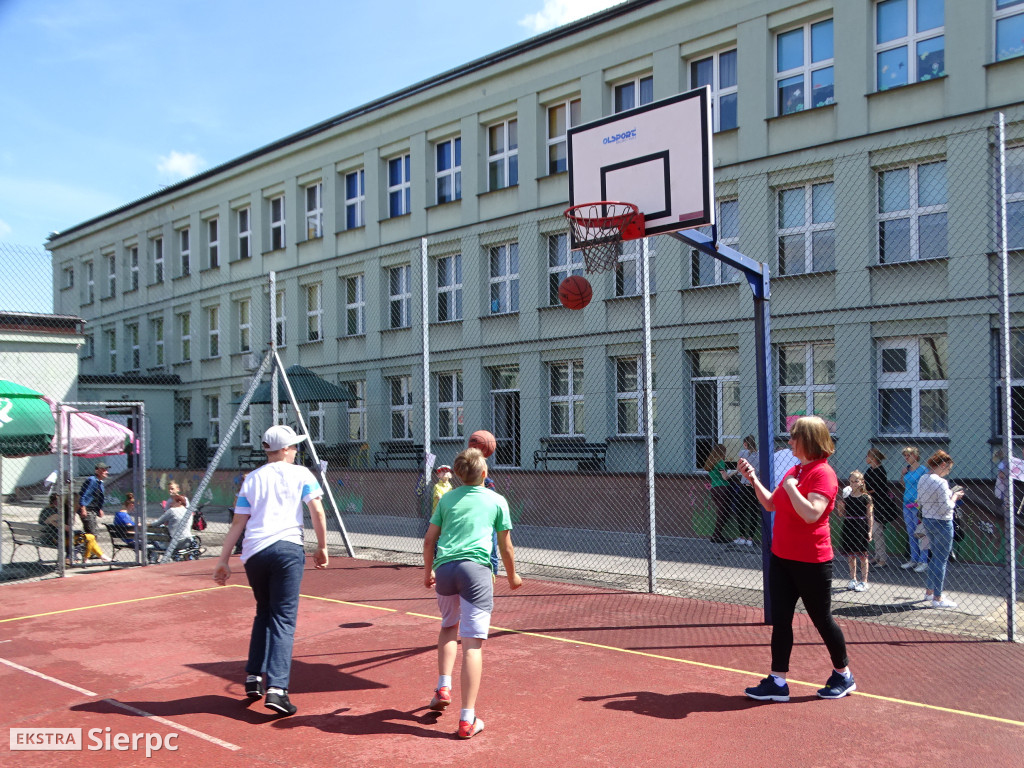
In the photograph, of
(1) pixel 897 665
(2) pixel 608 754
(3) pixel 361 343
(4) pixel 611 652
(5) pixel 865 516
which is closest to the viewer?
(2) pixel 608 754

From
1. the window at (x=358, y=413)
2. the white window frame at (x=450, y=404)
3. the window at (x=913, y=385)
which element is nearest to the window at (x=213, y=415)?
the window at (x=358, y=413)

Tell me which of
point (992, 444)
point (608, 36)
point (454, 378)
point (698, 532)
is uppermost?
point (608, 36)

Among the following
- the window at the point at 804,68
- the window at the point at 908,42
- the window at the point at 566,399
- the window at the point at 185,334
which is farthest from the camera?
the window at the point at 185,334

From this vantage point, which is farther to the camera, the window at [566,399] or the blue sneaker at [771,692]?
the window at [566,399]

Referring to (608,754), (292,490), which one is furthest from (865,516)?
(292,490)

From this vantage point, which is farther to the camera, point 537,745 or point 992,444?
point 992,444

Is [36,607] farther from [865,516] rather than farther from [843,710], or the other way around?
[865,516]

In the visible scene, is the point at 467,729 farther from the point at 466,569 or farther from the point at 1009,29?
the point at 1009,29

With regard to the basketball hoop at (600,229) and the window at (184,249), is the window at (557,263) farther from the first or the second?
the window at (184,249)

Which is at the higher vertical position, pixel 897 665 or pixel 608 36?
pixel 608 36

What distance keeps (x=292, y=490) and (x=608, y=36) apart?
17025 millimetres

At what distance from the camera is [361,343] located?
82.7 ft

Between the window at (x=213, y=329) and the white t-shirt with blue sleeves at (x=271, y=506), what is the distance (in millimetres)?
26512

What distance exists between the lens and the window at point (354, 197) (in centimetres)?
2638
